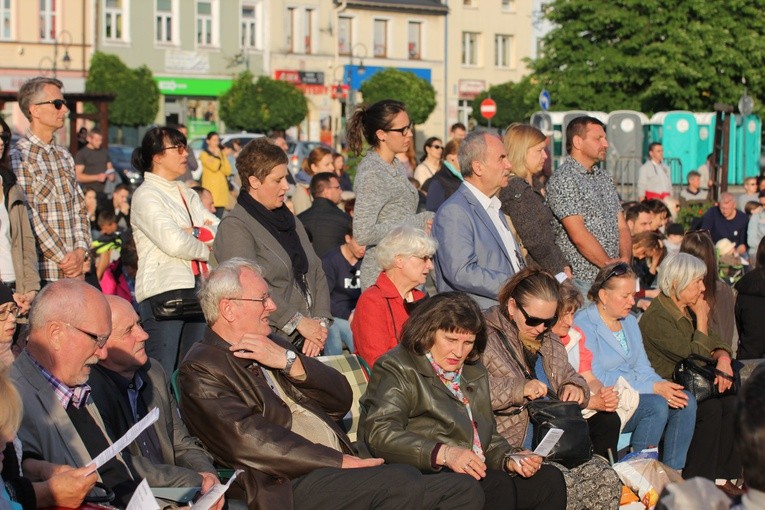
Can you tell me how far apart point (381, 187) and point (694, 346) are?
2378 mm

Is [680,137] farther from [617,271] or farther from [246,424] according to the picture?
[246,424]

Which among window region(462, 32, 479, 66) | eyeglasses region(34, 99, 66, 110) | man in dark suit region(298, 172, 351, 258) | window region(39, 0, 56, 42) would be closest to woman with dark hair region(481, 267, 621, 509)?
eyeglasses region(34, 99, 66, 110)

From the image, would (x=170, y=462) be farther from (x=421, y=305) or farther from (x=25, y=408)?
(x=421, y=305)

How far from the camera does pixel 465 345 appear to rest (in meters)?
5.80

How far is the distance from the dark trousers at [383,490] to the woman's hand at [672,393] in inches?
102

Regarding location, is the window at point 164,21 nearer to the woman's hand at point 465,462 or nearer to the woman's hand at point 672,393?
the woman's hand at point 672,393

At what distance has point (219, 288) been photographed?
5449mm

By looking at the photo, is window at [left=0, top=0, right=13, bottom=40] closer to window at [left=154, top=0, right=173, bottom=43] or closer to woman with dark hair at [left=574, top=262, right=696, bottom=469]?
window at [left=154, top=0, right=173, bottom=43]

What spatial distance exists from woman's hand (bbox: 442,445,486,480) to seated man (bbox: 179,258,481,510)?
12cm

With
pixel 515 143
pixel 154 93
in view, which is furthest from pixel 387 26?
pixel 515 143

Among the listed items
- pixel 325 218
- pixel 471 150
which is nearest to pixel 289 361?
pixel 471 150

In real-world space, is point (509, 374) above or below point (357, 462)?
above

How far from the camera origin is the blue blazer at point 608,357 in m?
7.55

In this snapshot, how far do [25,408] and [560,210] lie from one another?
4.58 metres
